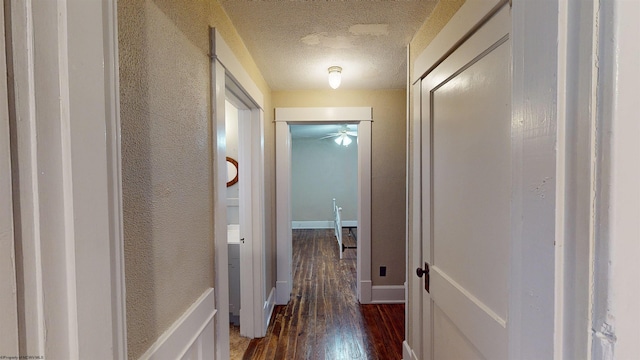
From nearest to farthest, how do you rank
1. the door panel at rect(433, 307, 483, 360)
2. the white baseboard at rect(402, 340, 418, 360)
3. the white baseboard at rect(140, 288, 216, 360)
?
1. the white baseboard at rect(140, 288, 216, 360)
2. the door panel at rect(433, 307, 483, 360)
3. the white baseboard at rect(402, 340, 418, 360)

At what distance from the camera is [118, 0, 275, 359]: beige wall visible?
676 millimetres

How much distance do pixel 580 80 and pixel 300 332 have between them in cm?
247

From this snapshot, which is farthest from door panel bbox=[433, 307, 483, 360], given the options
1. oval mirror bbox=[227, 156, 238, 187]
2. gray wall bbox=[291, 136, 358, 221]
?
gray wall bbox=[291, 136, 358, 221]

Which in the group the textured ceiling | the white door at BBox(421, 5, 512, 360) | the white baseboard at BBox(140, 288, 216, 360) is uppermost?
the textured ceiling

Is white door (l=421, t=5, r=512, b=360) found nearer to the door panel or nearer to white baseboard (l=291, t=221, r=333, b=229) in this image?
the door panel

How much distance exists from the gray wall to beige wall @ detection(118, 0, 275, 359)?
574cm

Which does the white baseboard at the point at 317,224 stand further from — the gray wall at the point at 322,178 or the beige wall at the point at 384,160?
the beige wall at the point at 384,160

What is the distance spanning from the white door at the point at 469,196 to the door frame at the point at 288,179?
4.19ft

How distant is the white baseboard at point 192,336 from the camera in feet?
2.59

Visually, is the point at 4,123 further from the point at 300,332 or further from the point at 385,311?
the point at 385,311

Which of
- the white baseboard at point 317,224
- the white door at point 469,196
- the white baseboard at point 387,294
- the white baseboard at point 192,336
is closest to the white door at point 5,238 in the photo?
the white baseboard at point 192,336

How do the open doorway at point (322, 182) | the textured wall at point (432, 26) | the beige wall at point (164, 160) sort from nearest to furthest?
1. the beige wall at point (164, 160)
2. the textured wall at point (432, 26)
3. the open doorway at point (322, 182)

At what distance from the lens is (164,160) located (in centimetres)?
82

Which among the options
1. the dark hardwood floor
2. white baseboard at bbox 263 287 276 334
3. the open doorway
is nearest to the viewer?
the dark hardwood floor
